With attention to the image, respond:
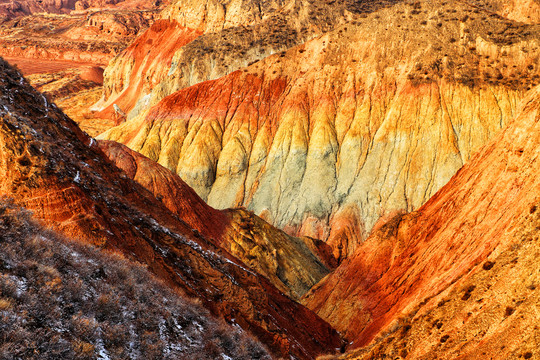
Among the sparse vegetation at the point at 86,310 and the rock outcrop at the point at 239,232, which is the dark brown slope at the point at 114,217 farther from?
the rock outcrop at the point at 239,232

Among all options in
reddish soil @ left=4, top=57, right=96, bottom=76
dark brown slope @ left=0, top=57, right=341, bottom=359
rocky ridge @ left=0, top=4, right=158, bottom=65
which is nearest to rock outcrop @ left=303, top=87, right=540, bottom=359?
dark brown slope @ left=0, top=57, right=341, bottom=359

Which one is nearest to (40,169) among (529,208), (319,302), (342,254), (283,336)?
(283,336)

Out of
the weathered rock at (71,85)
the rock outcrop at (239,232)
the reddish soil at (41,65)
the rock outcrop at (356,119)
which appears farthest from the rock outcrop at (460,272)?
the reddish soil at (41,65)

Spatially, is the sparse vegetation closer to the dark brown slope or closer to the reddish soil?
the dark brown slope

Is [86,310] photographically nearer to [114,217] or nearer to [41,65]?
[114,217]

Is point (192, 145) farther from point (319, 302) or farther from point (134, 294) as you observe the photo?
point (134, 294)
